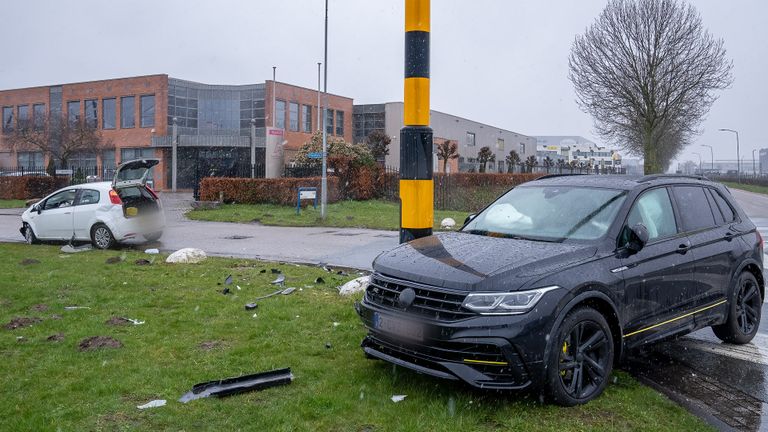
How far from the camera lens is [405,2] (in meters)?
6.81

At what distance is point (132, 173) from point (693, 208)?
12471 millimetres

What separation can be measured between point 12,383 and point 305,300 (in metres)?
3.49

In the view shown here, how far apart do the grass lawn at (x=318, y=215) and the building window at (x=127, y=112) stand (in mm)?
31770

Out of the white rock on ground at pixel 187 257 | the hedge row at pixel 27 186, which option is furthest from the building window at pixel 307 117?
the white rock on ground at pixel 187 257

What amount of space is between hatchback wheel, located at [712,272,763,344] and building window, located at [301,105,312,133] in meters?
50.6

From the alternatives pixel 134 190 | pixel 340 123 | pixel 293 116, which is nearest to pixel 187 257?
pixel 134 190

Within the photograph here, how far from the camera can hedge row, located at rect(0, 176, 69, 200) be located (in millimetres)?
33500

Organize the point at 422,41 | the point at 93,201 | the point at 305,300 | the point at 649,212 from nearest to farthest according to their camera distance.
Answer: the point at 649,212 → the point at 422,41 → the point at 305,300 → the point at 93,201

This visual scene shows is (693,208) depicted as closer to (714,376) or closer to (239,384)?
(714,376)

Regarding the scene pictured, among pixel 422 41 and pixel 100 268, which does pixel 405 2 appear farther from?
pixel 100 268

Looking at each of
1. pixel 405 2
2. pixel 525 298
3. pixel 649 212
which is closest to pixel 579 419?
→ pixel 525 298

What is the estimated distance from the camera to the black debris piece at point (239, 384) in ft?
15.0

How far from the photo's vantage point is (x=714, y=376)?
5.36 m

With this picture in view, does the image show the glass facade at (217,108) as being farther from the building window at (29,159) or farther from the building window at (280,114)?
the building window at (29,159)
